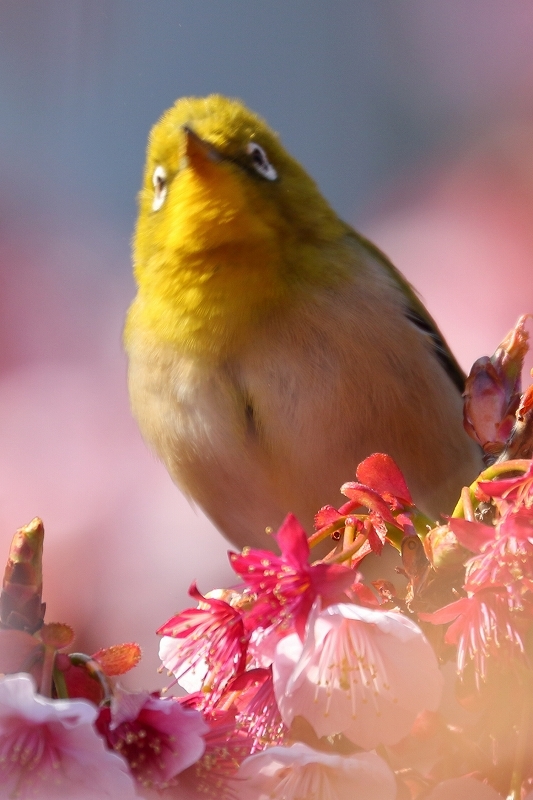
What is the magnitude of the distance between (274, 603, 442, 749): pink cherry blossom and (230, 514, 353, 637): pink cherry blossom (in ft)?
0.03

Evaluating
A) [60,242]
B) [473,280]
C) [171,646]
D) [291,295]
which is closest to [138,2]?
[60,242]

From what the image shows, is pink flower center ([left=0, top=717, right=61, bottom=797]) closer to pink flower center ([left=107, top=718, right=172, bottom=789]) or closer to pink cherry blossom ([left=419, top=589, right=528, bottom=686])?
pink flower center ([left=107, top=718, right=172, bottom=789])

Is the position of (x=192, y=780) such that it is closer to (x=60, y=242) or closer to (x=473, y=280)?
(x=473, y=280)

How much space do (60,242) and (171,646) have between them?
1.28 metres

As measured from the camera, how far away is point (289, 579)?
443mm

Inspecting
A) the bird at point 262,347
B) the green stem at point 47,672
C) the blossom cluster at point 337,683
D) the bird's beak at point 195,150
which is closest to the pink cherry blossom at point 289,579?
the blossom cluster at point 337,683

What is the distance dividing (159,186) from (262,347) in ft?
1.02

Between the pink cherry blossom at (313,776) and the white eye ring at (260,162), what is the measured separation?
92cm

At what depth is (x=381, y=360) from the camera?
3.80 feet

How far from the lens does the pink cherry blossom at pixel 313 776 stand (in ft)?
1.36

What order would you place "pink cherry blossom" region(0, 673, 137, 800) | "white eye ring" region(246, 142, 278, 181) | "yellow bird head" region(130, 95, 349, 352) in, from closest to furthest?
"pink cherry blossom" region(0, 673, 137, 800) → "yellow bird head" region(130, 95, 349, 352) → "white eye ring" region(246, 142, 278, 181)

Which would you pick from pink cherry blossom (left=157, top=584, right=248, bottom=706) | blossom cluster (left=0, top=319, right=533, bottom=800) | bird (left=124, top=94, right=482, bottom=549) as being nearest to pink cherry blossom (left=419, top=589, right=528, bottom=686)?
blossom cluster (left=0, top=319, right=533, bottom=800)

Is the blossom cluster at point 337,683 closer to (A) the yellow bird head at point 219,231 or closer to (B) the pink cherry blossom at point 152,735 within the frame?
(B) the pink cherry blossom at point 152,735

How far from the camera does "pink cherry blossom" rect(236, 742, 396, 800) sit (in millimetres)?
416
